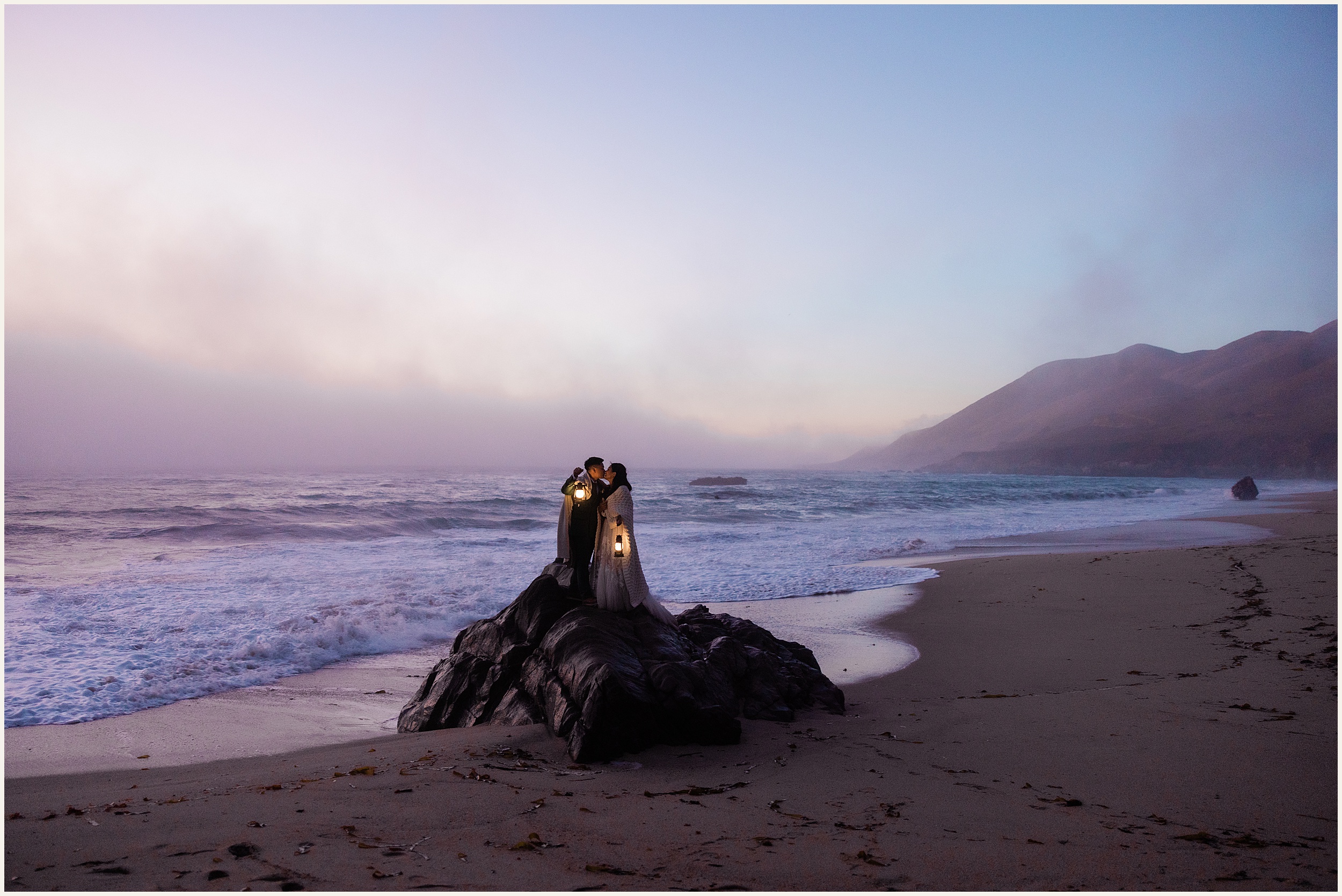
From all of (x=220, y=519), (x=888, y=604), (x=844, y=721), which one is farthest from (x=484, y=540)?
(x=844, y=721)

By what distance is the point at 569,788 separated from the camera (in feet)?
16.8

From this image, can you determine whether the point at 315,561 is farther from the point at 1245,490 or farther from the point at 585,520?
the point at 1245,490

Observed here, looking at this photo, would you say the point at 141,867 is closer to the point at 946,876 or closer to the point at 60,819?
the point at 60,819

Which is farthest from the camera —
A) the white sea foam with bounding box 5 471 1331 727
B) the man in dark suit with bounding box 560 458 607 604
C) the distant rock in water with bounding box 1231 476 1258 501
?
the distant rock in water with bounding box 1231 476 1258 501

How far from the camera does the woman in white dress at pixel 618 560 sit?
7.72m

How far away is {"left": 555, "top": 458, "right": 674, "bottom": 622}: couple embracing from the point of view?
7.73 meters

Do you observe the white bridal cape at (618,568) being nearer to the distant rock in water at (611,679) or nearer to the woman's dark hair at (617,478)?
the woman's dark hair at (617,478)

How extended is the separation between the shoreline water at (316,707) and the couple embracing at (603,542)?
2.78 m

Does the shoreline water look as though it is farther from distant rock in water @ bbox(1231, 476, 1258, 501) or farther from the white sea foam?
distant rock in water @ bbox(1231, 476, 1258, 501)

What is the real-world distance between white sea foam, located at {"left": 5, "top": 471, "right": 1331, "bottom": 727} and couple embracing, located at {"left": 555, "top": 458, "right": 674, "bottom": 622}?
5.43 metres

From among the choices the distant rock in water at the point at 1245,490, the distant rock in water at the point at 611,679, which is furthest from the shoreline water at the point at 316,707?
the distant rock in water at the point at 1245,490

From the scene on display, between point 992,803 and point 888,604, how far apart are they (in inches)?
415

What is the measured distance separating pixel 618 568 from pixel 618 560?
3.6 inches

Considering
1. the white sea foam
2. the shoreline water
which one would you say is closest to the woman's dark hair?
the shoreline water
